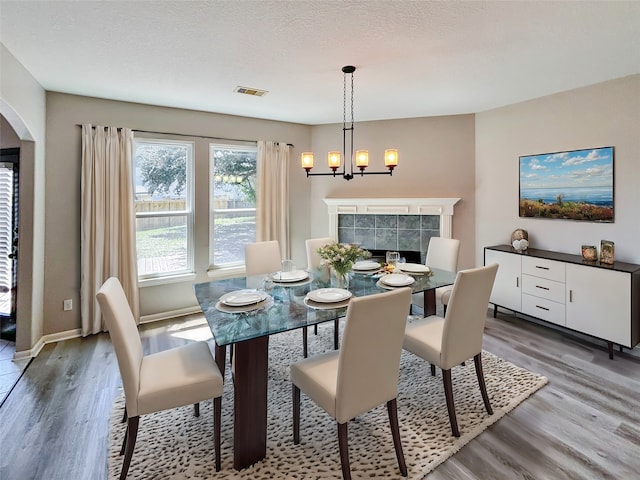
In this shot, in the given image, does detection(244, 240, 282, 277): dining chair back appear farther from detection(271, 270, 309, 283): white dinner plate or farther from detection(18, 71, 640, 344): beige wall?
detection(18, 71, 640, 344): beige wall

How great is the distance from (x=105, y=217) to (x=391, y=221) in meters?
3.53

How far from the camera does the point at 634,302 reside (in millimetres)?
2879

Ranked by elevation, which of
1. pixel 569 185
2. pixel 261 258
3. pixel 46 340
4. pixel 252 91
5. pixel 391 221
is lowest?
pixel 46 340

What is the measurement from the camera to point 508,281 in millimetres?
3822

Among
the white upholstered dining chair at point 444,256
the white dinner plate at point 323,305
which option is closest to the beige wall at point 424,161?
the white upholstered dining chair at point 444,256

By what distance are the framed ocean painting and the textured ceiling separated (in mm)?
725

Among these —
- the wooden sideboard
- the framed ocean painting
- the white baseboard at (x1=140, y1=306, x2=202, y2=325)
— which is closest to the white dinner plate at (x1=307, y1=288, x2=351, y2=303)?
the wooden sideboard

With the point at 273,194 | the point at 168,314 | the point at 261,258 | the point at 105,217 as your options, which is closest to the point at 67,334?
the point at 168,314

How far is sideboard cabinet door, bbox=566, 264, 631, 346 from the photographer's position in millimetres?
2900

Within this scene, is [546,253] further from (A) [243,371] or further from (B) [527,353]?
(A) [243,371]

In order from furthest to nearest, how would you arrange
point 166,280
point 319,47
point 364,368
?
point 166,280 → point 319,47 → point 364,368

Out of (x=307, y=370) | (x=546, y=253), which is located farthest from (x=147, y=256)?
(x=546, y=253)

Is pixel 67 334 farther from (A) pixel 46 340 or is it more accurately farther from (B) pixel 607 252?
(B) pixel 607 252

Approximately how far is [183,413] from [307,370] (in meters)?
1.06
